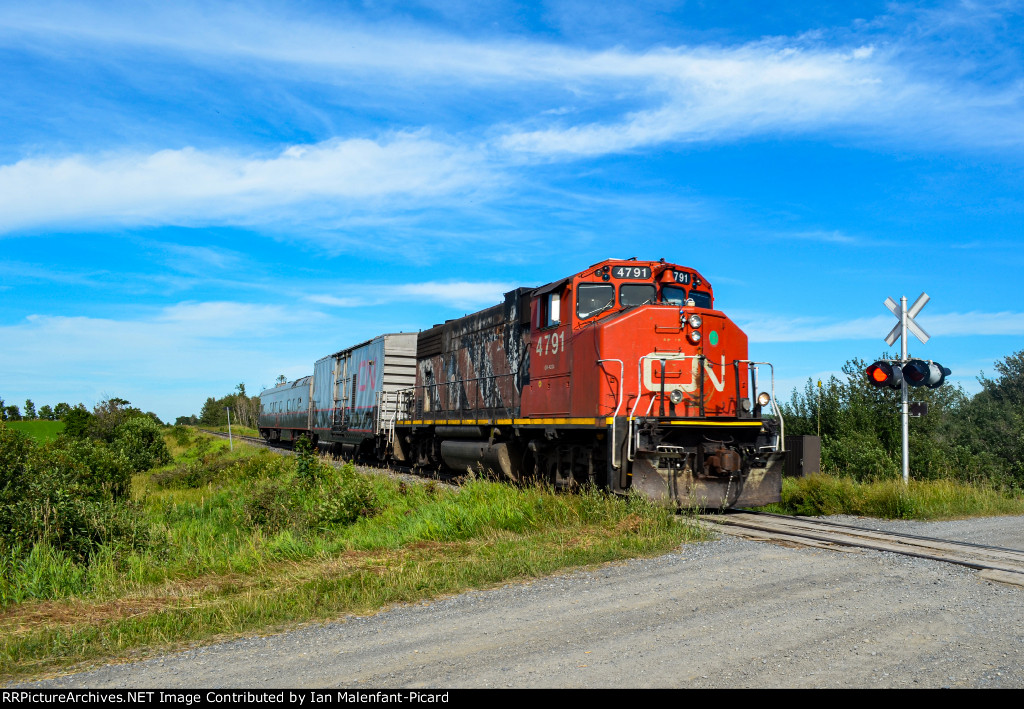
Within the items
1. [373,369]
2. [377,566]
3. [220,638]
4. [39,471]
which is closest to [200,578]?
[377,566]

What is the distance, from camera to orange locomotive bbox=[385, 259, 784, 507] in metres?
10.2

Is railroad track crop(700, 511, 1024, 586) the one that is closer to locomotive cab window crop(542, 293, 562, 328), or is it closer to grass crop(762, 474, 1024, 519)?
grass crop(762, 474, 1024, 519)

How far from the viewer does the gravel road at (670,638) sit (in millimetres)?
4254

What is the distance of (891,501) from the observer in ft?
34.4

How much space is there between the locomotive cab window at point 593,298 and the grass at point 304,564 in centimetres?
311

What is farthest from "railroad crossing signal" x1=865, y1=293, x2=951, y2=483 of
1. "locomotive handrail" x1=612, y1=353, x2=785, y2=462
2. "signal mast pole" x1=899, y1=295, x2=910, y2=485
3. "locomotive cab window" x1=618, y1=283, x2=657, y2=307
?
"locomotive cab window" x1=618, y1=283, x2=657, y2=307

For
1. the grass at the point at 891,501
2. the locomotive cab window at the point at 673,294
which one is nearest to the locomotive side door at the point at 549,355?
the locomotive cab window at the point at 673,294

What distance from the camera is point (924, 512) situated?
405 inches

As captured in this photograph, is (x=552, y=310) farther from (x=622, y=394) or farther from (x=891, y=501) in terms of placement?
(x=891, y=501)

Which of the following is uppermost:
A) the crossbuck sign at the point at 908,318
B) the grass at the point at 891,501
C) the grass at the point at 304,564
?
the crossbuck sign at the point at 908,318

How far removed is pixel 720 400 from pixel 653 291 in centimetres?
202

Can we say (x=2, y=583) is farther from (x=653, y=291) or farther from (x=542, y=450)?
(x=653, y=291)

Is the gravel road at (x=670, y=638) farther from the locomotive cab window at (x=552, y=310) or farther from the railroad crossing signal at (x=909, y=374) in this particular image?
the locomotive cab window at (x=552, y=310)

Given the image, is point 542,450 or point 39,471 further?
point 39,471
